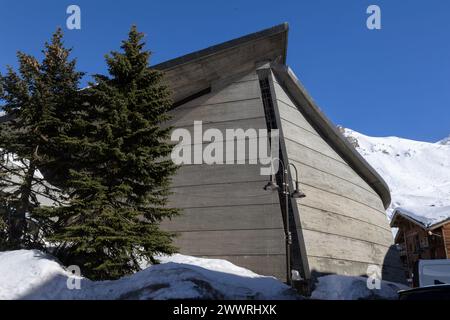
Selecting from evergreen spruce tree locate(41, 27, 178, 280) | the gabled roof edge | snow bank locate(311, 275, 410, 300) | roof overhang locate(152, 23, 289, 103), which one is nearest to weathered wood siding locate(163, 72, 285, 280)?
roof overhang locate(152, 23, 289, 103)

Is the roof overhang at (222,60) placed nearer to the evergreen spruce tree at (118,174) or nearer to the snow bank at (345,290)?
the evergreen spruce tree at (118,174)

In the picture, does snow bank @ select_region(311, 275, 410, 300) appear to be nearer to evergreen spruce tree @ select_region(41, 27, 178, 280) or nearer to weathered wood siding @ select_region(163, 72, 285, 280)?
weathered wood siding @ select_region(163, 72, 285, 280)

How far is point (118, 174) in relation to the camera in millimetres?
12836

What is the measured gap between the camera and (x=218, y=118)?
20.0 m

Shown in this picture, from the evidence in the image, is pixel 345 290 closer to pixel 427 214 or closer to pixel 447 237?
pixel 447 237

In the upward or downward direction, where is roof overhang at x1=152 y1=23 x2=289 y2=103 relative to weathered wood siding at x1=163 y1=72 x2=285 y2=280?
upward

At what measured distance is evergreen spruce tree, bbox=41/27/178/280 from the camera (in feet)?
37.9

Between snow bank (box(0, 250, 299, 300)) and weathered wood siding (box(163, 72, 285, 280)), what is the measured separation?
440cm

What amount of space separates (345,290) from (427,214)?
2194 cm

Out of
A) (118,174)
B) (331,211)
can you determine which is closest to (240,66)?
(331,211)

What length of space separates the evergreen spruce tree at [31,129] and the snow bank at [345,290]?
10237mm

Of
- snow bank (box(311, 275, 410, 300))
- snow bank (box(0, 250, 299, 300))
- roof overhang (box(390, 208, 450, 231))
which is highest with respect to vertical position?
roof overhang (box(390, 208, 450, 231))

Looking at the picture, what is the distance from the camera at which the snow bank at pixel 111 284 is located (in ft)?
32.0
